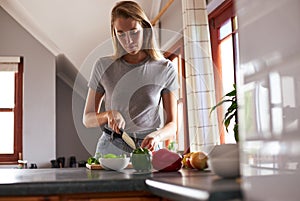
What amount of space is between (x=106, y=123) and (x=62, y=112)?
16.6ft

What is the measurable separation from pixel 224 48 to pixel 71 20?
195 centimetres

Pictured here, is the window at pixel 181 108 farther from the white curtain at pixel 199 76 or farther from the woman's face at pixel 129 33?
the woman's face at pixel 129 33

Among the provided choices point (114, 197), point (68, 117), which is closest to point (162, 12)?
point (68, 117)

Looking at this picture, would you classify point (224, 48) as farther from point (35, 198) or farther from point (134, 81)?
point (35, 198)

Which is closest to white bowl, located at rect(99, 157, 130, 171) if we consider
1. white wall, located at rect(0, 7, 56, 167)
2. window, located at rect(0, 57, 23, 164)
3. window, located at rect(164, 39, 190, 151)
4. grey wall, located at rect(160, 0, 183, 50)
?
window, located at rect(164, 39, 190, 151)

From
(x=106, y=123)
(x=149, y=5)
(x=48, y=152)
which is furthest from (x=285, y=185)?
(x=48, y=152)

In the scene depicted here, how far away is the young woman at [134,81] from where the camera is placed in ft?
6.76

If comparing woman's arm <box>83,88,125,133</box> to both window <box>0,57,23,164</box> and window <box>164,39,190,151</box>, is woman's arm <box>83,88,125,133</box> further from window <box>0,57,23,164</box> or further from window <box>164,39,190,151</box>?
window <box>0,57,23,164</box>

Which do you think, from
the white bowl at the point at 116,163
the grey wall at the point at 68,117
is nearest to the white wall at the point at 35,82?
the grey wall at the point at 68,117

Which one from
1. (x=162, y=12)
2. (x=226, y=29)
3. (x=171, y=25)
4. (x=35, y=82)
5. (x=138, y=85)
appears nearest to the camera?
(x=138, y=85)

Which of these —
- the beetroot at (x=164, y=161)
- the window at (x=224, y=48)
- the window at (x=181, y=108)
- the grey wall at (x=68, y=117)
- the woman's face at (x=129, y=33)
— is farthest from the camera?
the grey wall at (x=68, y=117)

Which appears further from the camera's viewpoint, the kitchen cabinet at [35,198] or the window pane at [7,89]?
the window pane at [7,89]

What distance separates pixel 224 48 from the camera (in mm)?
3566

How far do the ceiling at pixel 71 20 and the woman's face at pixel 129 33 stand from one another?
267cm
